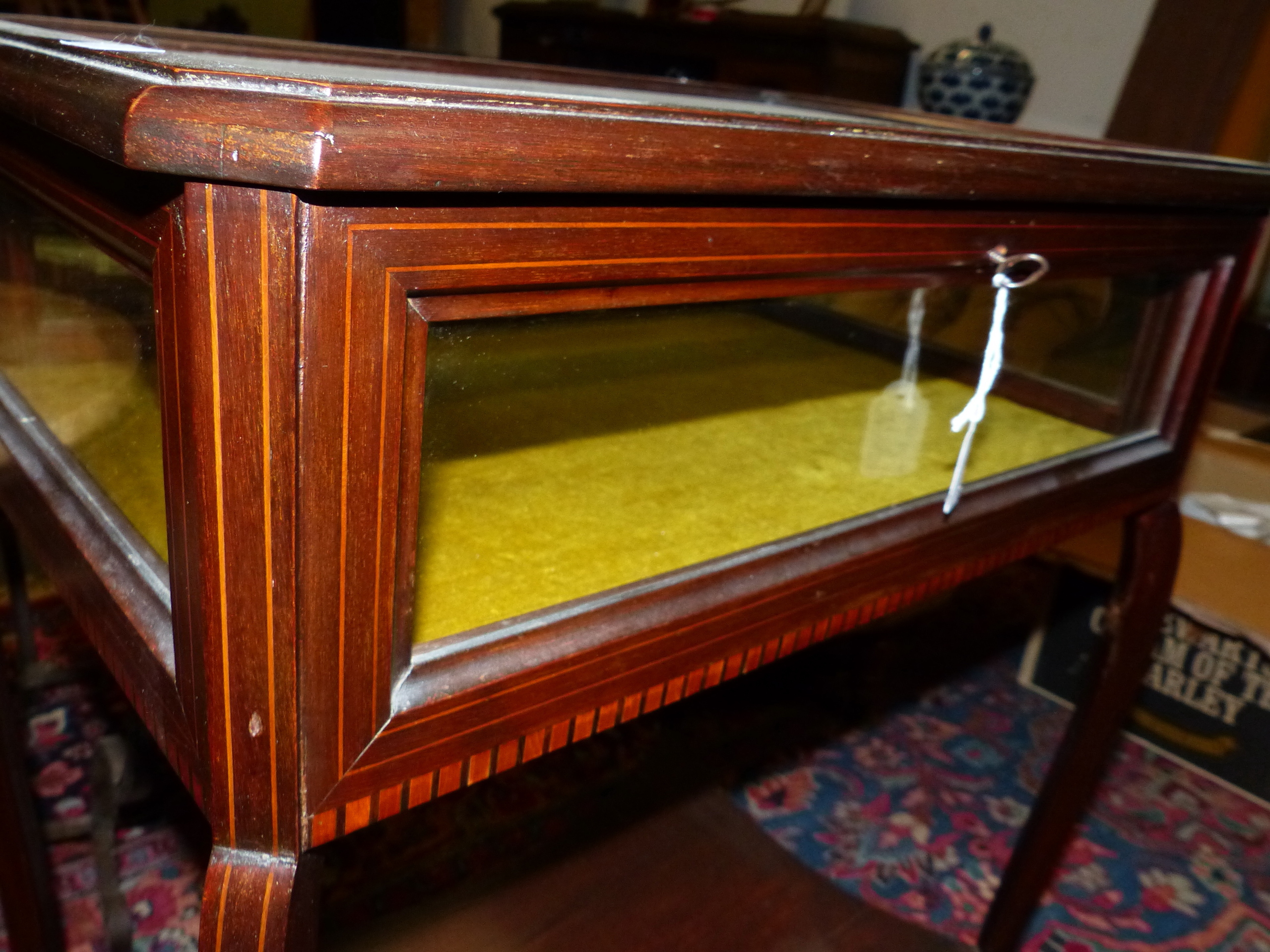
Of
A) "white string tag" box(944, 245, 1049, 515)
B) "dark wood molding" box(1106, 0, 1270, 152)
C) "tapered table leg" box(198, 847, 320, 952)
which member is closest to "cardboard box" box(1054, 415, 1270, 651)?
"dark wood molding" box(1106, 0, 1270, 152)

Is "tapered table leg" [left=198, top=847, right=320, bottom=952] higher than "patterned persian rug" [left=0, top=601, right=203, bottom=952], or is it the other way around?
"tapered table leg" [left=198, top=847, right=320, bottom=952]

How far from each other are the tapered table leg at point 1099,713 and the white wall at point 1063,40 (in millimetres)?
1601

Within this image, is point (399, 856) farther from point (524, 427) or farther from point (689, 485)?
point (524, 427)

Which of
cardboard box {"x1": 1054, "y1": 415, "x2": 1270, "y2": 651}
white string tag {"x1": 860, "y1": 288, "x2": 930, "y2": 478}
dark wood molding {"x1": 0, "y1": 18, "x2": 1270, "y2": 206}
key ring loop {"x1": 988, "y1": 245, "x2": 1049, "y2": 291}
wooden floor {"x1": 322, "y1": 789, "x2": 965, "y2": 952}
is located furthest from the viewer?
cardboard box {"x1": 1054, "y1": 415, "x2": 1270, "y2": 651}

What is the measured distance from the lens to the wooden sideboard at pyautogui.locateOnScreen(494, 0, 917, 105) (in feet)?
8.10

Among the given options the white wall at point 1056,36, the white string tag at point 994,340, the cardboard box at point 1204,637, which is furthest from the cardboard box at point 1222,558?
the white string tag at point 994,340

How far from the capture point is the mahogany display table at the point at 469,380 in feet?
1.39

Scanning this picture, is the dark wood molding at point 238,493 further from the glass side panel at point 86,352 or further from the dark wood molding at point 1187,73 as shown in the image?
the dark wood molding at point 1187,73

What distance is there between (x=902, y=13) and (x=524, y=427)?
270 centimetres

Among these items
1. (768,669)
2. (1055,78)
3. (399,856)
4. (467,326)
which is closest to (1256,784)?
(768,669)

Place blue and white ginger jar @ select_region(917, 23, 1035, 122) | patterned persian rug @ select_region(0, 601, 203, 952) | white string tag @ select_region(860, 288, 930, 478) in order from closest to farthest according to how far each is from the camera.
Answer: white string tag @ select_region(860, 288, 930, 478) < patterned persian rug @ select_region(0, 601, 203, 952) < blue and white ginger jar @ select_region(917, 23, 1035, 122)

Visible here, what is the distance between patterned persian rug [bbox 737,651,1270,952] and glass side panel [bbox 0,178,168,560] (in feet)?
3.94

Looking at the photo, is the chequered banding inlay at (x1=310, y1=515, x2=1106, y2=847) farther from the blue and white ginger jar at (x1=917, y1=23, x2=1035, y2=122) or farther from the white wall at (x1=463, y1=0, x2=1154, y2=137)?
the white wall at (x1=463, y1=0, x2=1154, y2=137)

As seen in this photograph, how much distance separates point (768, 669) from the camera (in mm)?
2053
